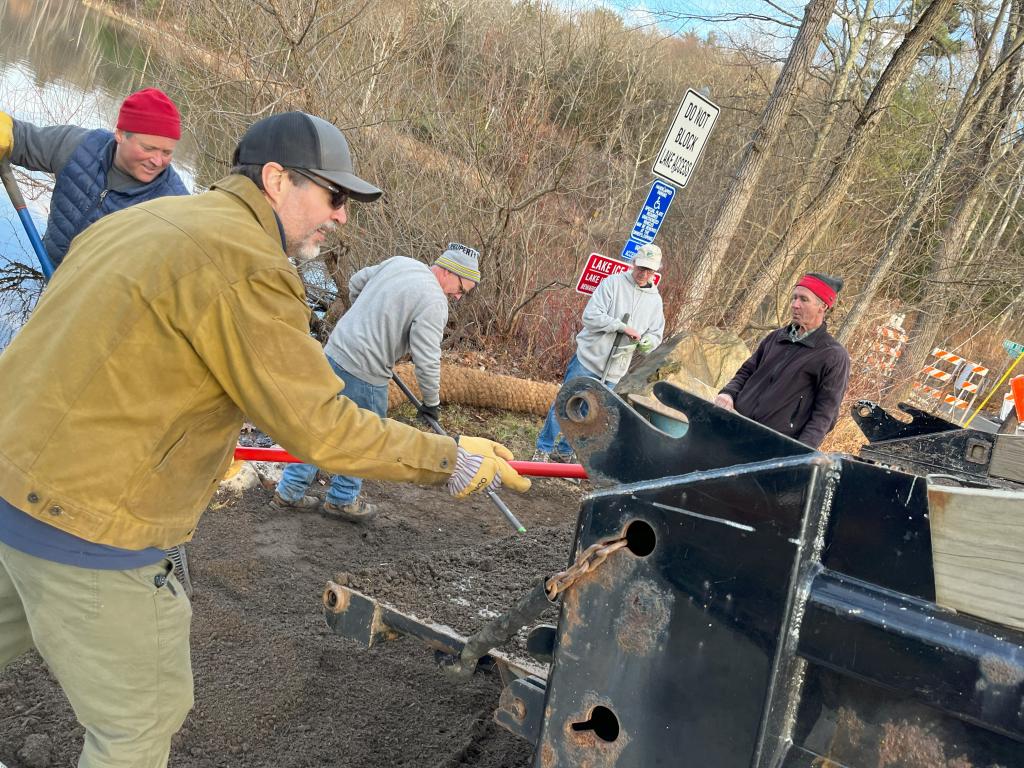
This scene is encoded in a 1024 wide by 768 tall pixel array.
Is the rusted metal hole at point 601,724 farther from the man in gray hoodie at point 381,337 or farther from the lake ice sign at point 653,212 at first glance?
the lake ice sign at point 653,212

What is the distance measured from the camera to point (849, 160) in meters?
11.3

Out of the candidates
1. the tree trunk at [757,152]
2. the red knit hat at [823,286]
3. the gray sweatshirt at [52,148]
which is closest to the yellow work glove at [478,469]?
the gray sweatshirt at [52,148]

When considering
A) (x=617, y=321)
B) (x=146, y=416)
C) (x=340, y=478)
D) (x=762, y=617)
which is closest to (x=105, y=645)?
(x=146, y=416)

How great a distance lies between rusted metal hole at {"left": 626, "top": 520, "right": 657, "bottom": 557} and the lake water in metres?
7.85

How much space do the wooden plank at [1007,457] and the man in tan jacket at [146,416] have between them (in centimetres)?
154

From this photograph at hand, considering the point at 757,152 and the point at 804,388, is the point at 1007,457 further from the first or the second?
the point at 757,152

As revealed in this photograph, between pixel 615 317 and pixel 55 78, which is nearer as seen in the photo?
pixel 615 317

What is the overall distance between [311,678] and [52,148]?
2661 mm

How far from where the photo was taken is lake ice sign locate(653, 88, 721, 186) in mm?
7734

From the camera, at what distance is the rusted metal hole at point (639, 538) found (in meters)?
1.46

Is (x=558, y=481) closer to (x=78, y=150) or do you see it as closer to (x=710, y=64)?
(x=78, y=150)

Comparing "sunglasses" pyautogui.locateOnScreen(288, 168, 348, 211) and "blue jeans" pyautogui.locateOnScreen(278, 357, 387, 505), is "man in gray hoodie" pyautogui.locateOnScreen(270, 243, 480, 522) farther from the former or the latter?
"sunglasses" pyautogui.locateOnScreen(288, 168, 348, 211)

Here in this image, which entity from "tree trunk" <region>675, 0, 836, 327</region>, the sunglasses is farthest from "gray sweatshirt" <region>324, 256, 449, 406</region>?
"tree trunk" <region>675, 0, 836, 327</region>

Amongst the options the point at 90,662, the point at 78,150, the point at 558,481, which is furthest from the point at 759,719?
the point at 558,481
